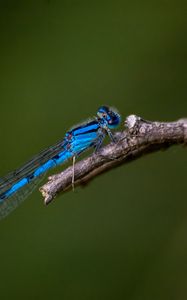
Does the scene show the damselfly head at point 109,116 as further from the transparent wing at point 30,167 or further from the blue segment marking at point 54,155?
the transparent wing at point 30,167

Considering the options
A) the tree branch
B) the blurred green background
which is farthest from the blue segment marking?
the tree branch

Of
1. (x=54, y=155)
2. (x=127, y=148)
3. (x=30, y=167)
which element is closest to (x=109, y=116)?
(x=54, y=155)

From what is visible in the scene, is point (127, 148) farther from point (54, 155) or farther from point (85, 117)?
point (85, 117)

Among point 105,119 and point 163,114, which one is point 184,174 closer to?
point 163,114

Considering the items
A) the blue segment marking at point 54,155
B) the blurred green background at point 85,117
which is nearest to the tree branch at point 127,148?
the blue segment marking at point 54,155

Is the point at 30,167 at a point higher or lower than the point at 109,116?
higher

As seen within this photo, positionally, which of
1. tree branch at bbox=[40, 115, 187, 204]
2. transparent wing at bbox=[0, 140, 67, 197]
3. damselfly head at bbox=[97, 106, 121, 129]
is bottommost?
tree branch at bbox=[40, 115, 187, 204]

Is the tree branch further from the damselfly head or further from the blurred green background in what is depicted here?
the blurred green background
